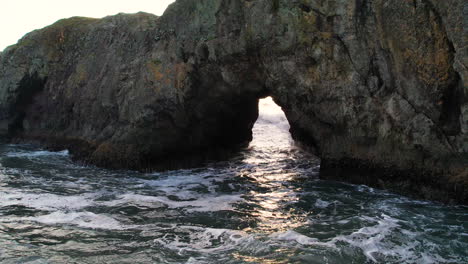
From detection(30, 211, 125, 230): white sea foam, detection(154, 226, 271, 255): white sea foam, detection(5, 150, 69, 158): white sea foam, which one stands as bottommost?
detection(5, 150, 69, 158): white sea foam

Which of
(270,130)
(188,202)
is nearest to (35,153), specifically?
(188,202)

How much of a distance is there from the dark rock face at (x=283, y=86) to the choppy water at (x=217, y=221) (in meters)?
1.47

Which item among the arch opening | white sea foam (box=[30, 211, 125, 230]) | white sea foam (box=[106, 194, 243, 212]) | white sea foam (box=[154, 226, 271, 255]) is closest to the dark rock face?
the arch opening

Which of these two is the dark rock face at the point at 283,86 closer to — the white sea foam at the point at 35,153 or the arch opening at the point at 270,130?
the white sea foam at the point at 35,153

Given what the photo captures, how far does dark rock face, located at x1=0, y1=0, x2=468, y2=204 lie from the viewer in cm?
1098

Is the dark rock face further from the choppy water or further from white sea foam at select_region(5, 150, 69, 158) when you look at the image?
the choppy water

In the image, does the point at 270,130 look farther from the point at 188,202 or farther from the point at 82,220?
the point at 82,220

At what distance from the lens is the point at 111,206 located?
11.4 metres

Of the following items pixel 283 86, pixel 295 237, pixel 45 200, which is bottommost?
pixel 45 200

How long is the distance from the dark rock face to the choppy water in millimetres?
1467

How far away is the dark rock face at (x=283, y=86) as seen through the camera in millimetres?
10977

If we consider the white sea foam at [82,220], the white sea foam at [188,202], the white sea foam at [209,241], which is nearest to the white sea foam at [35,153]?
the white sea foam at [188,202]

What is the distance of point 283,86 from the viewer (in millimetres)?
14719

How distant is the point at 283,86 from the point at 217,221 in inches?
250
